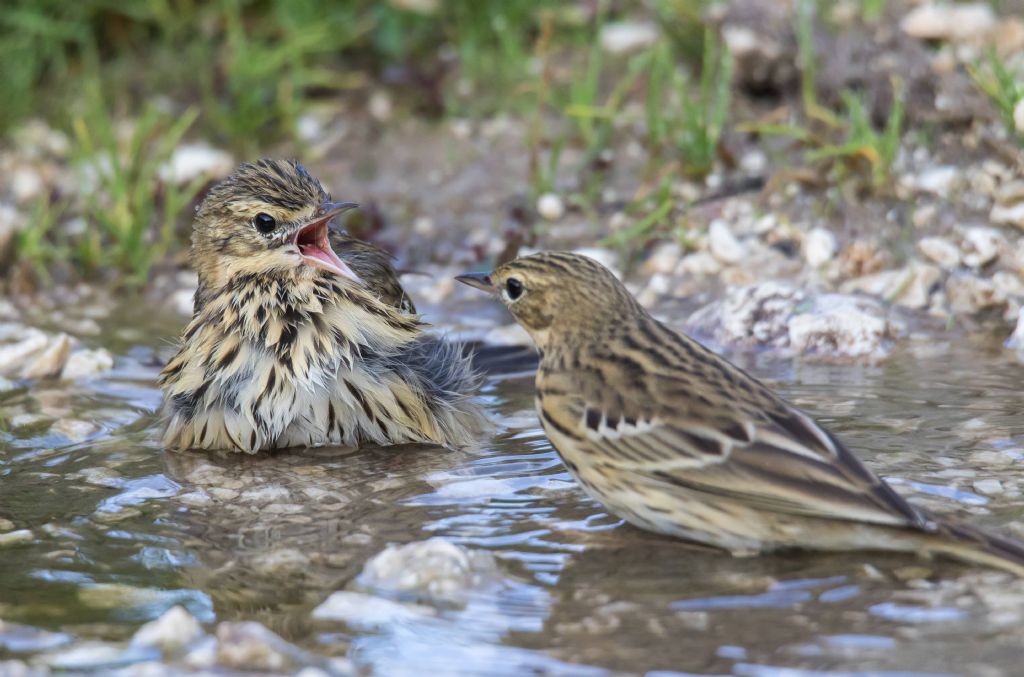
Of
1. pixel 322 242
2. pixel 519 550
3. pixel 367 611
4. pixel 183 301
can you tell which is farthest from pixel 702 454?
pixel 183 301

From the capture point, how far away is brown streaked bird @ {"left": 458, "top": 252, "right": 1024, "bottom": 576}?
12.7 feet

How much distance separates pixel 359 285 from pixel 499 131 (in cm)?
368

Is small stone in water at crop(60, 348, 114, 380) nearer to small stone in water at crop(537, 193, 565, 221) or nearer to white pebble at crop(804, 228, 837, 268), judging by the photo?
small stone in water at crop(537, 193, 565, 221)

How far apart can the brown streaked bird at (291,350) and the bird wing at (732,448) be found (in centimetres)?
127

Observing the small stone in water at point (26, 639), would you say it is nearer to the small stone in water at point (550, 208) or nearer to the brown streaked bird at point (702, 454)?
the brown streaked bird at point (702, 454)

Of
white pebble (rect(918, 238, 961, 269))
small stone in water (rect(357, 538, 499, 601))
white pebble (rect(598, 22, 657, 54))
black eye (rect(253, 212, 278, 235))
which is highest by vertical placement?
white pebble (rect(598, 22, 657, 54))

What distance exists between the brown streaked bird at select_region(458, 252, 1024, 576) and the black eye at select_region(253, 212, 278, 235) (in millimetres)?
1503

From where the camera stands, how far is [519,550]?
4.39 meters

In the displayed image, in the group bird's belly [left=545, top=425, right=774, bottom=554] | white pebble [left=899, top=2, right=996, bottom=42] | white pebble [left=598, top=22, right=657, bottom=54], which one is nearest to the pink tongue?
bird's belly [left=545, top=425, right=774, bottom=554]

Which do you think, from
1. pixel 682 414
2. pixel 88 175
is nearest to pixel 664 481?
pixel 682 414

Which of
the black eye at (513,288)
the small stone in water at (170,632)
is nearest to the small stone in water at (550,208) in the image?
the black eye at (513,288)

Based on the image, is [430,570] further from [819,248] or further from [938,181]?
[938,181]

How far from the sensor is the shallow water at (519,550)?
11.9 ft

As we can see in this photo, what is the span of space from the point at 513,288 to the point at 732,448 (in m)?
1.34
